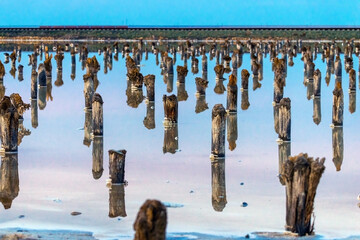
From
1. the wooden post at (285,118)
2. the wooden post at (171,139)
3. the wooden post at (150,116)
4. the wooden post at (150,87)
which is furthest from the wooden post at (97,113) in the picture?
the wooden post at (150,87)

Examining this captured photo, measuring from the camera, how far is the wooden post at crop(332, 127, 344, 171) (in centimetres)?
1933

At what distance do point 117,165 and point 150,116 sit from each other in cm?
1161

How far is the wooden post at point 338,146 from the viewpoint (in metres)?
19.3

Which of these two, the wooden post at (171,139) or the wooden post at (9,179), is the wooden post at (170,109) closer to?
the wooden post at (171,139)

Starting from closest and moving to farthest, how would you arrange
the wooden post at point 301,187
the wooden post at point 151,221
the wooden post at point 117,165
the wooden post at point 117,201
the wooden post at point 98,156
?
the wooden post at point 151,221 → the wooden post at point 301,187 → the wooden post at point 117,201 → the wooden post at point 117,165 → the wooden post at point 98,156

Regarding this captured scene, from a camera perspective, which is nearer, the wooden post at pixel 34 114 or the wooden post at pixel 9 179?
the wooden post at pixel 9 179

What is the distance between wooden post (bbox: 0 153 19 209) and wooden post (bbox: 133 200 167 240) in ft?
20.8

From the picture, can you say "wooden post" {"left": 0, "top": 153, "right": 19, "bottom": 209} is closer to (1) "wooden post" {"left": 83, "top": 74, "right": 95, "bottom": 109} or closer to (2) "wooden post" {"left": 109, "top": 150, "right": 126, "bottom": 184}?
(2) "wooden post" {"left": 109, "top": 150, "right": 126, "bottom": 184}

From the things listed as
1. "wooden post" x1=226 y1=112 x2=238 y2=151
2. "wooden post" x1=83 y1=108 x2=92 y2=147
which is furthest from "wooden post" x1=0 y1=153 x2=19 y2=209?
"wooden post" x1=226 y1=112 x2=238 y2=151

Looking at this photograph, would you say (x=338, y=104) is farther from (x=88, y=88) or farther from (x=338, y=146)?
(x=88, y=88)

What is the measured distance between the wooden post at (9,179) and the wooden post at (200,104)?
36.8ft

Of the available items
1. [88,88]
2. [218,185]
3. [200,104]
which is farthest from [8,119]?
[200,104]

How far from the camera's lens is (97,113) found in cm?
2030

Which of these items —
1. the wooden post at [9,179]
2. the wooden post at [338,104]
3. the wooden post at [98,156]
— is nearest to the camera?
the wooden post at [9,179]
